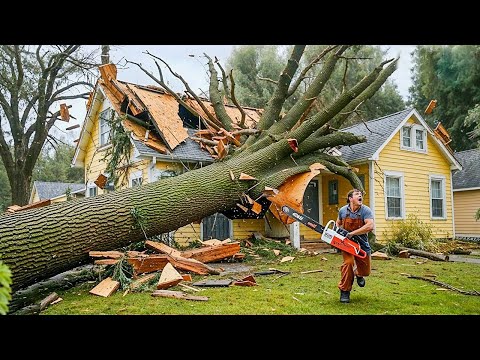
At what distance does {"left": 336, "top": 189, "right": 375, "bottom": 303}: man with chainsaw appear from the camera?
9.35 feet

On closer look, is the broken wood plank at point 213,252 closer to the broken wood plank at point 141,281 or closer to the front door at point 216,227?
the broken wood plank at point 141,281

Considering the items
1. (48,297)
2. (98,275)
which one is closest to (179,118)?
(98,275)

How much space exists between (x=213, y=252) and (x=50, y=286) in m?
1.78

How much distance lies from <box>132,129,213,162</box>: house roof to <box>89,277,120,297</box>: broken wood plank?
320 centimetres

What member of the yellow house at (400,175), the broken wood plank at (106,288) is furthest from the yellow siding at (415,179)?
the broken wood plank at (106,288)

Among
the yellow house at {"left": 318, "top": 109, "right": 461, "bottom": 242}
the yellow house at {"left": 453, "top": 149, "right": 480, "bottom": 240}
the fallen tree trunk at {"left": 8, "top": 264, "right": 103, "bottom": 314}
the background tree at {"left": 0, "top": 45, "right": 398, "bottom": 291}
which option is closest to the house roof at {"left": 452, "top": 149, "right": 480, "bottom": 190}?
the yellow house at {"left": 453, "top": 149, "right": 480, "bottom": 240}

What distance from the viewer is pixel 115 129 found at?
224 inches

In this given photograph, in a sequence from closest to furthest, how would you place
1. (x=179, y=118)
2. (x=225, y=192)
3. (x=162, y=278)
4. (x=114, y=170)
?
1. (x=162, y=278)
2. (x=225, y=192)
3. (x=114, y=170)
4. (x=179, y=118)

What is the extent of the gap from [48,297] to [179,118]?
4.67 meters

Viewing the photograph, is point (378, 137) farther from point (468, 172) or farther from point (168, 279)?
point (168, 279)

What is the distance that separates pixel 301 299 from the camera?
3.14 m

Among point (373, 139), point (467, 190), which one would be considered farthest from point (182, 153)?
point (467, 190)

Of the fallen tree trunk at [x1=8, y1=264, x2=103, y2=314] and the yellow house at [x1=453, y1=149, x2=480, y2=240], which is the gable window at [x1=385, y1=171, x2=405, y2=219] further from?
the fallen tree trunk at [x1=8, y1=264, x2=103, y2=314]
